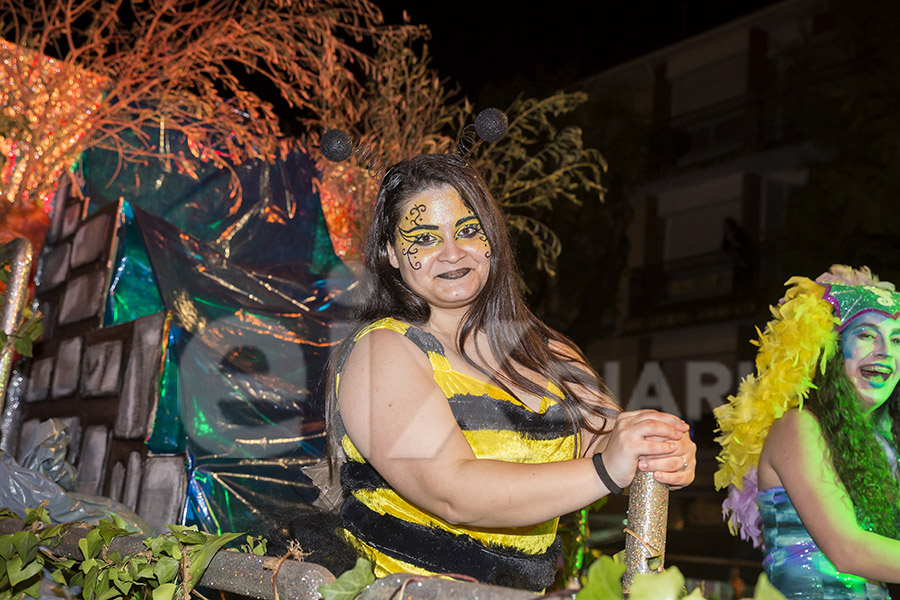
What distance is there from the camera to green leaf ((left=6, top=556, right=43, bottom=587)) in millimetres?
1604

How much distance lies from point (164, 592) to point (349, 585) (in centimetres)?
45

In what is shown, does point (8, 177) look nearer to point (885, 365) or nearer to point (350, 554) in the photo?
point (350, 554)

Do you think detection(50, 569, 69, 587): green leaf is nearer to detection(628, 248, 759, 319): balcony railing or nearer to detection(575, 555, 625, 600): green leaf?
detection(575, 555, 625, 600): green leaf

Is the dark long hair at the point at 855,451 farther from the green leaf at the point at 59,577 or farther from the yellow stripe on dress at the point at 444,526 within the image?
the green leaf at the point at 59,577

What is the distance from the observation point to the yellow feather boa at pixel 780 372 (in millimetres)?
2105

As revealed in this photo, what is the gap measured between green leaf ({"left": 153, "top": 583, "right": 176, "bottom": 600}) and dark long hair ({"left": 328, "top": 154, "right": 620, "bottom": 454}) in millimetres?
411

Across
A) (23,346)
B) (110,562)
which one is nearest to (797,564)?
(110,562)

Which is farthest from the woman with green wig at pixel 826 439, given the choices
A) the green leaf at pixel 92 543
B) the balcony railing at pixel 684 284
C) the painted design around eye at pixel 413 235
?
the balcony railing at pixel 684 284

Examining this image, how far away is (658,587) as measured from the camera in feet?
2.60

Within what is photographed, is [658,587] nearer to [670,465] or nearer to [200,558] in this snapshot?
[670,465]

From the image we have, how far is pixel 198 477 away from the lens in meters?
2.92

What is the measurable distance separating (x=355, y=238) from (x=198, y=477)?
164cm

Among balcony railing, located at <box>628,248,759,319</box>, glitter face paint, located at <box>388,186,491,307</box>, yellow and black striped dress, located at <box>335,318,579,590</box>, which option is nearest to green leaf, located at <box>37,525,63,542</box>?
yellow and black striped dress, located at <box>335,318,579,590</box>

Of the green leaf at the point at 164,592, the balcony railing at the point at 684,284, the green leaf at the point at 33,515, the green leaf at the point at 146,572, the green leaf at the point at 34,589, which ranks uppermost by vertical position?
the balcony railing at the point at 684,284
